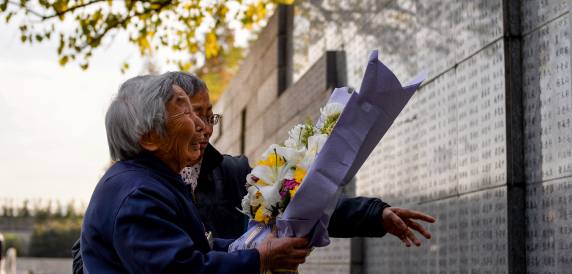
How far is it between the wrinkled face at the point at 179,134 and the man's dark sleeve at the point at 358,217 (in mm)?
563

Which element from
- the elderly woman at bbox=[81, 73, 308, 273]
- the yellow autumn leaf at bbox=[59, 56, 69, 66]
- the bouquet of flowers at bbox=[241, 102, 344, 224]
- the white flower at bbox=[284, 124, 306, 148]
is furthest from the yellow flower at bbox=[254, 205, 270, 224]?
the yellow autumn leaf at bbox=[59, 56, 69, 66]

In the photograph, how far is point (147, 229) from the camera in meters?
2.65

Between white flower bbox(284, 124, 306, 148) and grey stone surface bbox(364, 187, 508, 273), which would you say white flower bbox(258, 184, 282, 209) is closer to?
white flower bbox(284, 124, 306, 148)

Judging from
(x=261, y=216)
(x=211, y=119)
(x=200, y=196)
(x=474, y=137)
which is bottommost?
(x=261, y=216)

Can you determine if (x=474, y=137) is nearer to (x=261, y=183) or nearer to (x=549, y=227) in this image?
(x=549, y=227)

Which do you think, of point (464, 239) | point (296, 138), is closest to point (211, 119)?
point (296, 138)

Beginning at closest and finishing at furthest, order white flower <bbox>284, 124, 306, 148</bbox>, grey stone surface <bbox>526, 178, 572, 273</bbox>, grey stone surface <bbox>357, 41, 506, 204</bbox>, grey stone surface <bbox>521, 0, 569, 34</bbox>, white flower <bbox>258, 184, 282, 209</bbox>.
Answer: white flower <bbox>258, 184, 282, 209</bbox> < white flower <bbox>284, 124, 306, 148</bbox> < grey stone surface <bbox>526, 178, 572, 273</bbox> < grey stone surface <bbox>521, 0, 569, 34</bbox> < grey stone surface <bbox>357, 41, 506, 204</bbox>

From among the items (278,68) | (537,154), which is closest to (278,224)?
(537,154)

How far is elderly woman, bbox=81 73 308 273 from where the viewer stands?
2643 millimetres

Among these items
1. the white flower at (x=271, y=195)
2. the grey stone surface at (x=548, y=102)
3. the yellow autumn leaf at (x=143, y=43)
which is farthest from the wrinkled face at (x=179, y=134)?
the yellow autumn leaf at (x=143, y=43)

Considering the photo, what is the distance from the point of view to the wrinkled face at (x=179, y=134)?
2.91m

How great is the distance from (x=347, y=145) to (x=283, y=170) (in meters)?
0.29

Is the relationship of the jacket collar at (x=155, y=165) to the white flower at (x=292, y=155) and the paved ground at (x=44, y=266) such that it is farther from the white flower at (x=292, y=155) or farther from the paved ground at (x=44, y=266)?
the paved ground at (x=44, y=266)

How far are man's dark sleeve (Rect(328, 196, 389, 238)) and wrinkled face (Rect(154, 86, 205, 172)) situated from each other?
563 millimetres
